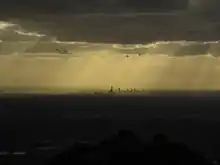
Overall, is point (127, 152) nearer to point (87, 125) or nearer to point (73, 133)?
point (73, 133)

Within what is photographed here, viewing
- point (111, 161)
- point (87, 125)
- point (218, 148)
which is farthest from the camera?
point (87, 125)

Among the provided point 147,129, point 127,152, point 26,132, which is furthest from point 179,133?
point 127,152

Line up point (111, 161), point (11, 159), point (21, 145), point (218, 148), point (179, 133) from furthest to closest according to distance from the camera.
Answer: point (179, 133), point (21, 145), point (218, 148), point (11, 159), point (111, 161)

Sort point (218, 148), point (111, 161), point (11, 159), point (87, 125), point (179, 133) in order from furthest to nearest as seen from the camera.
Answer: point (87, 125) < point (179, 133) < point (218, 148) < point (11, 159) < point (111, 161)

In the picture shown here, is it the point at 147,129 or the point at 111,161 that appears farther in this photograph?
the point at 147,129

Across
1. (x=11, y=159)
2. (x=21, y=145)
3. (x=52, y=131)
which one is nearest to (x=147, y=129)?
(x=52, y=131)

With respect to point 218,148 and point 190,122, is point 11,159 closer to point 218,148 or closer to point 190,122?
point 218,148
